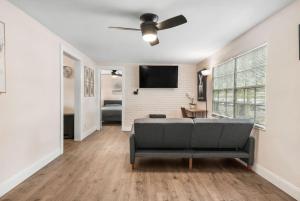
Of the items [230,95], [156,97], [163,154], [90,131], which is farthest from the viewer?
[156,97]

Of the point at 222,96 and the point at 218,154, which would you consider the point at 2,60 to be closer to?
the point at 218,154

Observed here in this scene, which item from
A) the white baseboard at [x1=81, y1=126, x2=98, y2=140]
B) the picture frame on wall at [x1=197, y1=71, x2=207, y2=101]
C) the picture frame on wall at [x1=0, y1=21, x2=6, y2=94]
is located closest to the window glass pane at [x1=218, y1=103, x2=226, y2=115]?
the picture frame on wall at [x1=197, y1=71, x2=207, y2=101]

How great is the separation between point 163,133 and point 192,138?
0.50 metres

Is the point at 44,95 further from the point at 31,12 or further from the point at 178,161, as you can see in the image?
the point at 178,161

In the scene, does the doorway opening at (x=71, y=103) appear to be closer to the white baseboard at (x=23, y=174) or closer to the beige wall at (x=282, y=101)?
the white baseboard at (x=23, y=174)

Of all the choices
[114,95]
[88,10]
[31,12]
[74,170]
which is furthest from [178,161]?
[114,95]

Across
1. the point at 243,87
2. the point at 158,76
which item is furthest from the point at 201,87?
the point at 243,87

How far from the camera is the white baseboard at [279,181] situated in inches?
98.0

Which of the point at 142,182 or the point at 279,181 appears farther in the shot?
the point at 142,182

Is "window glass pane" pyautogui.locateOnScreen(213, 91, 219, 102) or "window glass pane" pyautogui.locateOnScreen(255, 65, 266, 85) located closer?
"window glass pane" pyautogui.locateOnScreen(255, 65, 266, 85)

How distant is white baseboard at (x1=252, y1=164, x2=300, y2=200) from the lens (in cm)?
249

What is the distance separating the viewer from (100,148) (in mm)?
4789

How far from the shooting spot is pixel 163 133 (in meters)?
3.27

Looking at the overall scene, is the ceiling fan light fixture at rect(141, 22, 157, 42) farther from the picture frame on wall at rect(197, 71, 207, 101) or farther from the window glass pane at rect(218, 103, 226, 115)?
the picture frame on wall at rect(197, 71, 207, 101)
